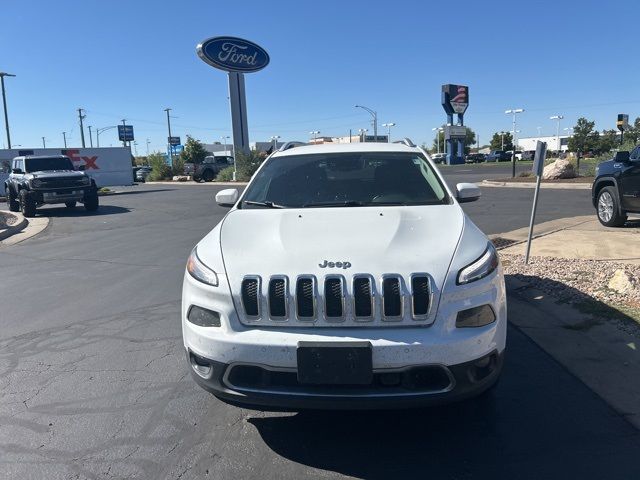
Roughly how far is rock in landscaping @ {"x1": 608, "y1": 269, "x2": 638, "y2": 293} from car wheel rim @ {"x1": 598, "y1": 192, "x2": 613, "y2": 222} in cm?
489

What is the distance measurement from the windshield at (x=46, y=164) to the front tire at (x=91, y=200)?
141 centimetres

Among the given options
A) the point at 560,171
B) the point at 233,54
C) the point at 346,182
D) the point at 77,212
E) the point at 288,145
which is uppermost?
the point at 233,54

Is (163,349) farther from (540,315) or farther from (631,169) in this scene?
(631,169)

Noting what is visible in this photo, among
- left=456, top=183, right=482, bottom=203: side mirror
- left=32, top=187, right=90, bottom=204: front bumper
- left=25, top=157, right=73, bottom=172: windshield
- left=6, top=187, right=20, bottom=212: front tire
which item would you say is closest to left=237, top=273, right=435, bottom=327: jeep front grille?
left=456, top=183, right=482, bottom=203: side mirror

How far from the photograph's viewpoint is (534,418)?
336cm

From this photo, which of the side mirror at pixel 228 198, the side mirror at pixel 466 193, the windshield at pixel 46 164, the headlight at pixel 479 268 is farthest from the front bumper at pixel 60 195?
the headlight at pixel 479 268

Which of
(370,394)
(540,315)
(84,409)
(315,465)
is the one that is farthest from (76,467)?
(540,315)

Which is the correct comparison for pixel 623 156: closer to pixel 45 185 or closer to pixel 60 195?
pixel 60 195

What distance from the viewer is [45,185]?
55.7 ft

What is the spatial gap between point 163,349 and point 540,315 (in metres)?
3.60

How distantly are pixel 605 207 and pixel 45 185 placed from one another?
1577 cm

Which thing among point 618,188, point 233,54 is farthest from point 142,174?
point 618,188

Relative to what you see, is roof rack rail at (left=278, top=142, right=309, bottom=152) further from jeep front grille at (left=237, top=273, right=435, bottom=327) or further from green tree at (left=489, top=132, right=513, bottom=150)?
green tree at (left=489, top=132, right=513, bottom=150)

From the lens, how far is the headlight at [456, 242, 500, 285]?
2.90m
